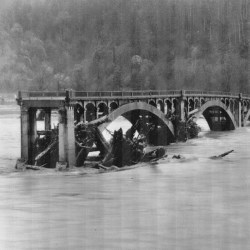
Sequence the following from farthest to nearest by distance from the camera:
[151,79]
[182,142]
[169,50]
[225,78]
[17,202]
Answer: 1. [169,50]
2. [151,79]
3. [225,78]
4. [182,142]
5. [17,202]

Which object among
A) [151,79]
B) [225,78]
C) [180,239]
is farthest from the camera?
[151,79]

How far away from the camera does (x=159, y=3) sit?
19088cm

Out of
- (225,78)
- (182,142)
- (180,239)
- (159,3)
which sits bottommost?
(180,239)

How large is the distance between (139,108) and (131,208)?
93.2 feet

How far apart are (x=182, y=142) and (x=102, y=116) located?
21.0 m

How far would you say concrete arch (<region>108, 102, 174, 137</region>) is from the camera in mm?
50066

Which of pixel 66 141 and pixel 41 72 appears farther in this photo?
pixel 41 72

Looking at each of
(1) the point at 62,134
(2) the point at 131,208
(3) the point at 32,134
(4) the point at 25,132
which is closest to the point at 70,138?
(1) the point at 62,134

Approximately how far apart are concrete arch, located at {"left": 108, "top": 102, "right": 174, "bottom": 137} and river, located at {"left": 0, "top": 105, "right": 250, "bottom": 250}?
260 inches

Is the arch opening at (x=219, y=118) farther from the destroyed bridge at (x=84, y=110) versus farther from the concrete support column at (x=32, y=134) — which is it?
the concrete support column at (x=32, y=134)

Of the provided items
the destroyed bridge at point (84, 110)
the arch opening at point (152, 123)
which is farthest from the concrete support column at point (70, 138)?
the arch opening at point (152, 123)

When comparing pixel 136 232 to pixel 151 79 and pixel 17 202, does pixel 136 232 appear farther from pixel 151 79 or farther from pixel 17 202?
pixel 151 79

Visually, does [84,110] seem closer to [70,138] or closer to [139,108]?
[70,138]

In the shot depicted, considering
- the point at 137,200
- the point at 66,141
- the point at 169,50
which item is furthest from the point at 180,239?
the point at 169,50
